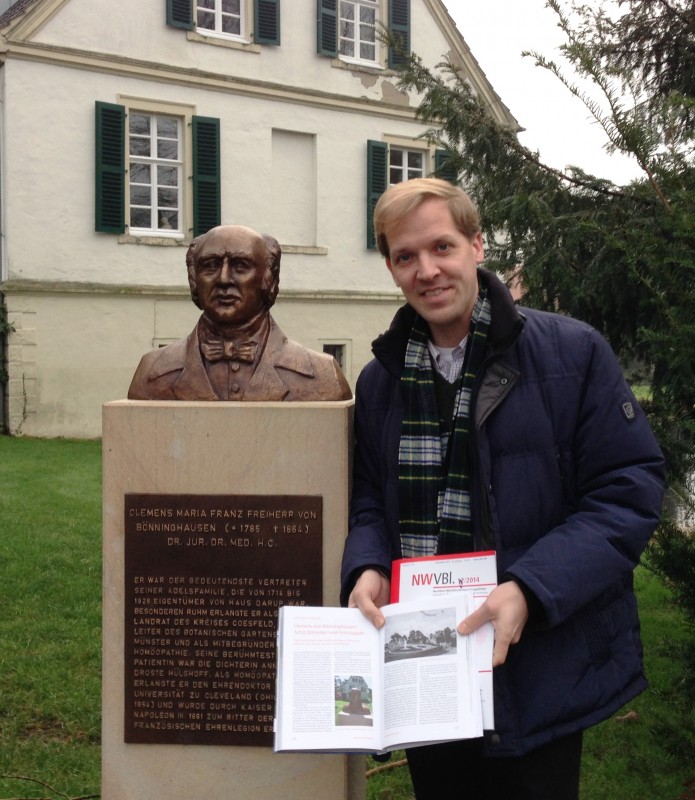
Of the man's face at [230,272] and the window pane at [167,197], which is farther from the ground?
the window pane at [167,197]

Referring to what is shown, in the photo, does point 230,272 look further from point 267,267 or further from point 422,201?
point 422,201

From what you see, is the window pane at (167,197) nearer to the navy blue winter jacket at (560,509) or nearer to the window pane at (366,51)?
the window pane at (366,51)

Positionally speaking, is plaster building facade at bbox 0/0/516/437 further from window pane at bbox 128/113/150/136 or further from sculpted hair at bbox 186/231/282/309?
sculpted hair at bbox 186/231/282/309

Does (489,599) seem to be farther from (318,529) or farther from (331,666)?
(318,529)

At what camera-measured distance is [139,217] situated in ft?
47.9

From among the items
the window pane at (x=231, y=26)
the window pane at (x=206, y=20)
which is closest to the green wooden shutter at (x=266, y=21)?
the window pane at (x=231, y=26)

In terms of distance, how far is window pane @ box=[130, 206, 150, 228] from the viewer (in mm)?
14523

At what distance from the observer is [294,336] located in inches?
619

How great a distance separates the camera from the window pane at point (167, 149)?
48.1 ft

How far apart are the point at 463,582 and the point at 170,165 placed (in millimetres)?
13454

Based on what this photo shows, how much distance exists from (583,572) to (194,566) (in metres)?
1.61

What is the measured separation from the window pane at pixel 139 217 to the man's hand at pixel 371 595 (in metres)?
12.9

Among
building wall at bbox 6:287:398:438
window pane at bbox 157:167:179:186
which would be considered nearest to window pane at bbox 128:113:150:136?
window pane at bbox 157:167:179:186

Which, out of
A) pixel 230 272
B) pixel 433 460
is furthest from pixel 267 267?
pixel 433 460
